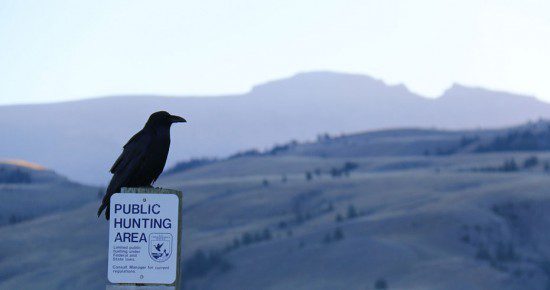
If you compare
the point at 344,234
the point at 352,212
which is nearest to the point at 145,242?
the point at 344,234

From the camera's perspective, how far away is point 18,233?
116 metres

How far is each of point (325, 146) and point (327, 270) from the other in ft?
274

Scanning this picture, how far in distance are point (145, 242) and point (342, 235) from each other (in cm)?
8927

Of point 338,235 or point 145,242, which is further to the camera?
point 338,235

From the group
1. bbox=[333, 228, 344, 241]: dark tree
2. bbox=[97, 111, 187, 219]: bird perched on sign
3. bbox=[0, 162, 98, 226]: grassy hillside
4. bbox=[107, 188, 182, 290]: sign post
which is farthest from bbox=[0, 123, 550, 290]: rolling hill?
bbox=[107, 188, 182, 290]: sign post

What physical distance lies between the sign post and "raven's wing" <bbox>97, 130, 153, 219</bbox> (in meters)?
0.76

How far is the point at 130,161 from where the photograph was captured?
349 inches

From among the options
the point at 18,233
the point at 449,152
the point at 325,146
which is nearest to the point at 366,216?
the point at 18,233

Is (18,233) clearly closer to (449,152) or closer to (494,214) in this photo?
(494,214)

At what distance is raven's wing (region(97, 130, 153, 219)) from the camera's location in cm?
854

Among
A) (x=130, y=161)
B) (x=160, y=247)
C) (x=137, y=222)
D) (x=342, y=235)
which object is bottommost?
(x=342, y=235)

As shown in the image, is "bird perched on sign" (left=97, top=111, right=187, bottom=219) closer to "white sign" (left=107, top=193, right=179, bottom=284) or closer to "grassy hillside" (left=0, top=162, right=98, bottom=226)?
"white sign" (left=107, top=193, right=179, bottom=284)

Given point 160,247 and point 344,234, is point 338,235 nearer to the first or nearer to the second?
point 344,234

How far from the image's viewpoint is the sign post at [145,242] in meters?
7.43
